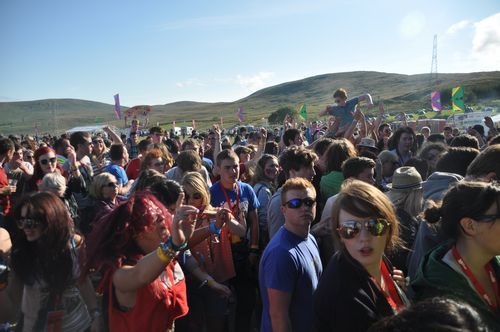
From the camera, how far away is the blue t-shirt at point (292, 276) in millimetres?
2567

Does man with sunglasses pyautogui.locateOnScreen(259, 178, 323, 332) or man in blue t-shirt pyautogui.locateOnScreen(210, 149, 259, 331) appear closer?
man with sunglasses pyautogui.locateOnScreen(259, 178, 323, 332)

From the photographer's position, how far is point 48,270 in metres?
2.79

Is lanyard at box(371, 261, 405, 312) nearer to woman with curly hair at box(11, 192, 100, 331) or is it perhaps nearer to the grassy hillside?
woman with curly hair at box(11, 192, 100, 331)

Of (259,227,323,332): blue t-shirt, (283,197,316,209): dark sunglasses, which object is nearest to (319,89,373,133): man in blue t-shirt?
(283,197,316,209): dark sunglasses

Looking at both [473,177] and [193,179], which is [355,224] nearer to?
[473,177]

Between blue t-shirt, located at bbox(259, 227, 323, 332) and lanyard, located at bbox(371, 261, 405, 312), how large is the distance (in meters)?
0.51

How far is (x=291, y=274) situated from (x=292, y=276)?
0.6 inches

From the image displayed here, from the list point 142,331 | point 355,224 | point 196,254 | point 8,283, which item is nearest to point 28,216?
point 8,283

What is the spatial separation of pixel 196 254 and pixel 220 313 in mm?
610

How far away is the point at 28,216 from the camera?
9.35 feet

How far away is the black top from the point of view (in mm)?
1935

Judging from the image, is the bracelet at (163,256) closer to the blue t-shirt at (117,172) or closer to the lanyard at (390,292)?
the lanyard at (390,292)

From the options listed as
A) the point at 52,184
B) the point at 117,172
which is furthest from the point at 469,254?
the point at 117,172

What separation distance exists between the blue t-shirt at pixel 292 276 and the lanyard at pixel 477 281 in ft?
2.98
